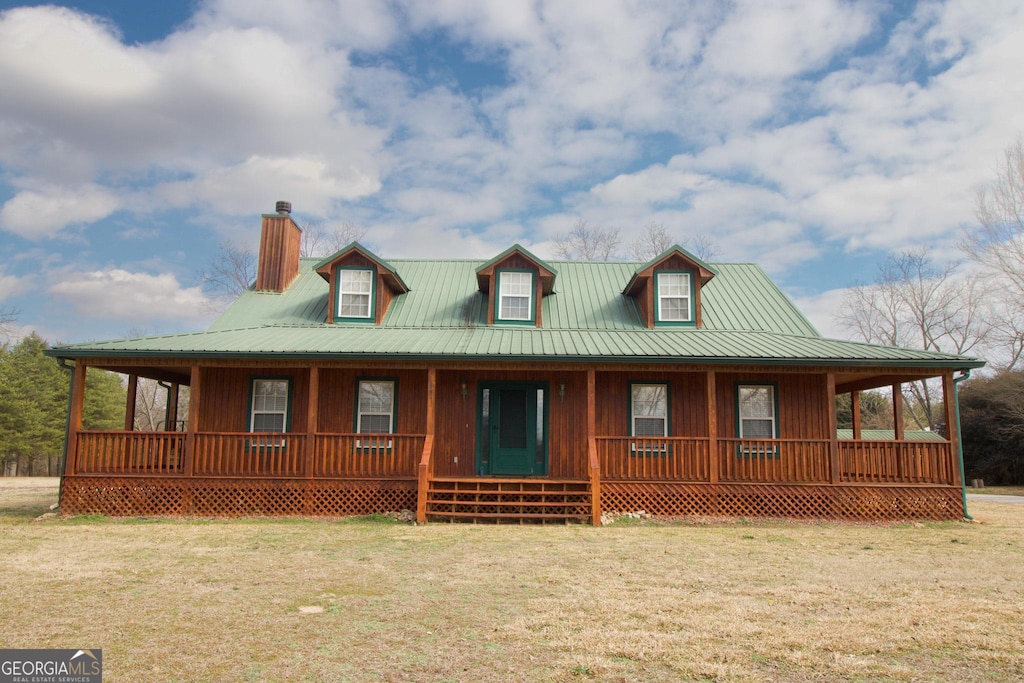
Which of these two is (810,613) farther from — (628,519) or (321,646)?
(628,519)

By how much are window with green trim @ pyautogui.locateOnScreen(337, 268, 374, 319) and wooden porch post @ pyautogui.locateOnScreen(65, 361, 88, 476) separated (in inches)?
214

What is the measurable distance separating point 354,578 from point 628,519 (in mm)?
6884

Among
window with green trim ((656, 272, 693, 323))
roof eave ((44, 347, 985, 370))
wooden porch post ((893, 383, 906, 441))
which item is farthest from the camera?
window with green trim ((656, 272, 693, 323))

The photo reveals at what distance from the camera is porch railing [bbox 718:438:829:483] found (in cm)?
1406

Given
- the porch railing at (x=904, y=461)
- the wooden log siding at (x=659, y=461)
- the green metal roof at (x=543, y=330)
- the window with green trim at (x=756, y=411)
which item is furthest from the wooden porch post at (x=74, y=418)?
the porch railing at (x=904, y=461)

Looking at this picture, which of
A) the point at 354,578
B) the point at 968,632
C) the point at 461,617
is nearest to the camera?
the point at 968,632

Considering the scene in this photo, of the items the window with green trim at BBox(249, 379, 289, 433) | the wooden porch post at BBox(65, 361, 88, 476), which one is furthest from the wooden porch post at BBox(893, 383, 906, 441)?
the wooden porch post at BBox(65, 361, 88, 476)

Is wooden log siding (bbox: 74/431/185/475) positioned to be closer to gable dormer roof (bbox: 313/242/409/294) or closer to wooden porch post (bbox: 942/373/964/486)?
gable dormer roof (bbox: 313/242/409/294)

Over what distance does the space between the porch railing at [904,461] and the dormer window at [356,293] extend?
35.9ft

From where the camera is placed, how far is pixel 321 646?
17.9 feet

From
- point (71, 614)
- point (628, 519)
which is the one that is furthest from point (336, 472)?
point (71, 614)

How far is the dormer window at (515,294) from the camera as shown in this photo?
55.5 feet

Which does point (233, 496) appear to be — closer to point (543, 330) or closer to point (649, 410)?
point (543, 330)

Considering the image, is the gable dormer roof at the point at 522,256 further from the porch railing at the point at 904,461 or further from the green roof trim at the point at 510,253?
the porch railing at the point at 904,461
